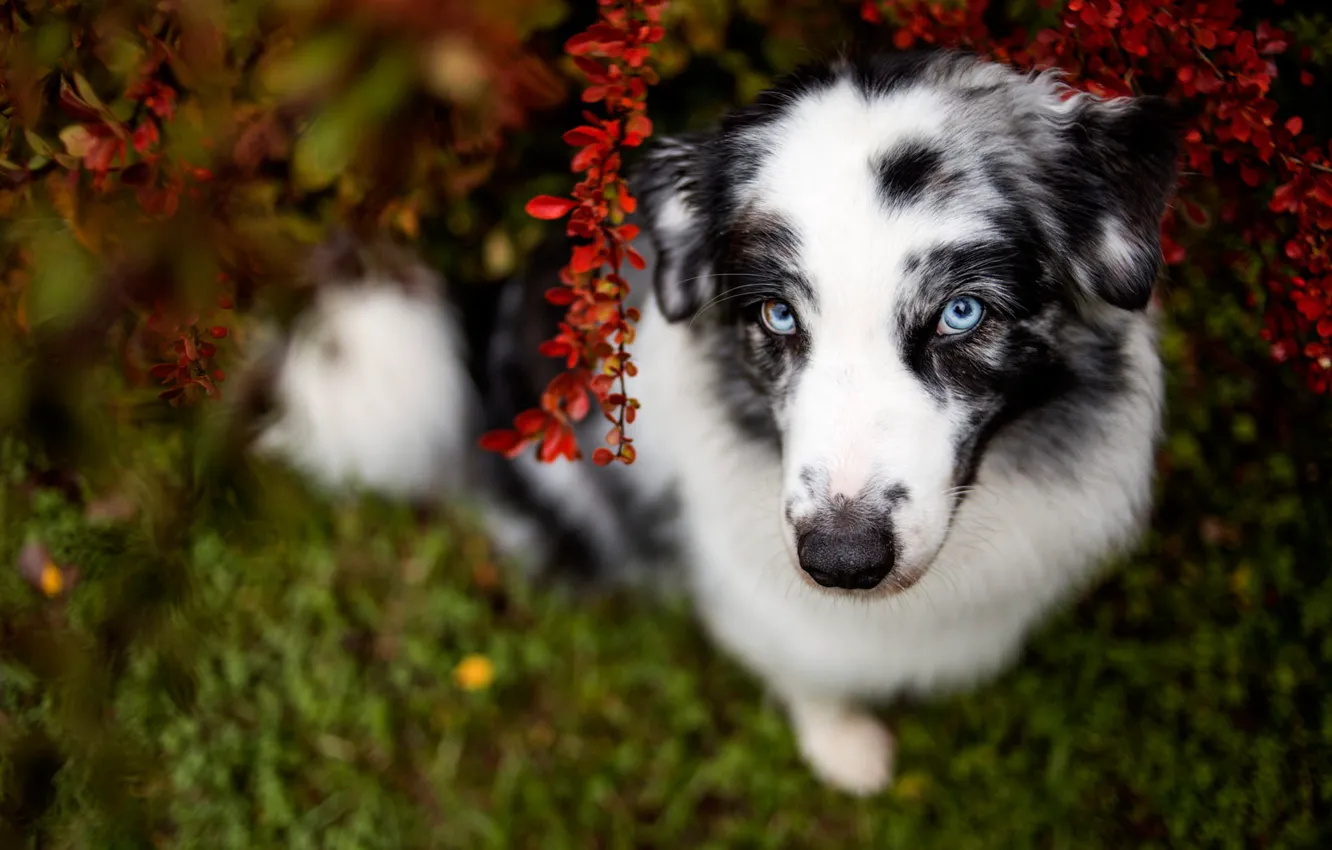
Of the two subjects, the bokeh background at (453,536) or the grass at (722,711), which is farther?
the grass at (722,711)

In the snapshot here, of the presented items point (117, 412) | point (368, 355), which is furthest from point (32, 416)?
point (368, 355)

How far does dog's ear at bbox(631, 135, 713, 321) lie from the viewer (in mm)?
1961

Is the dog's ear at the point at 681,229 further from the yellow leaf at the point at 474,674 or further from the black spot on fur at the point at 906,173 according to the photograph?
the yellow leaf at the point at 474,674

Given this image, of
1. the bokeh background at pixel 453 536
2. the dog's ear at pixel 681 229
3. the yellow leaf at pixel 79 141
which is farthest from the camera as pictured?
the dog's ear at pixel 681 229

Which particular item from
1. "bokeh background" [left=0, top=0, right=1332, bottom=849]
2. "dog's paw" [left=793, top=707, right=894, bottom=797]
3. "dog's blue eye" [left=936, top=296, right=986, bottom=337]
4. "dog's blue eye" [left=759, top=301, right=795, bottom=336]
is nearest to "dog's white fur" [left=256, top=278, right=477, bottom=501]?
"bokeh background" [left=0, top=0, right=1332, bottom=849]

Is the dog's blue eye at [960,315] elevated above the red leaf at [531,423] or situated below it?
above

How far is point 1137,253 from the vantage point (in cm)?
171

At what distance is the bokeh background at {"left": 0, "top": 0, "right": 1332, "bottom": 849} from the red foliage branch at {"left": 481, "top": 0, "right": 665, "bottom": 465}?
214 mm

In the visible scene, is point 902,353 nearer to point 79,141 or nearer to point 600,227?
point 600,227

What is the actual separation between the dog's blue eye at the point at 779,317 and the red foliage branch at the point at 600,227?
28 centimetres

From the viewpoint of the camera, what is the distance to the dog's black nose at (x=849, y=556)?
5.13 feet

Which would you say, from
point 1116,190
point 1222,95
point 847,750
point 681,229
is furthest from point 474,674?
point 1222,95

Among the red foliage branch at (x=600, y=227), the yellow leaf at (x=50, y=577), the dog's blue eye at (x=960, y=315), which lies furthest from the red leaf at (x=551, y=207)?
the yellow leaf at (x=50, y=577)

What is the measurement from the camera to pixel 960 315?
1663 millimetres
